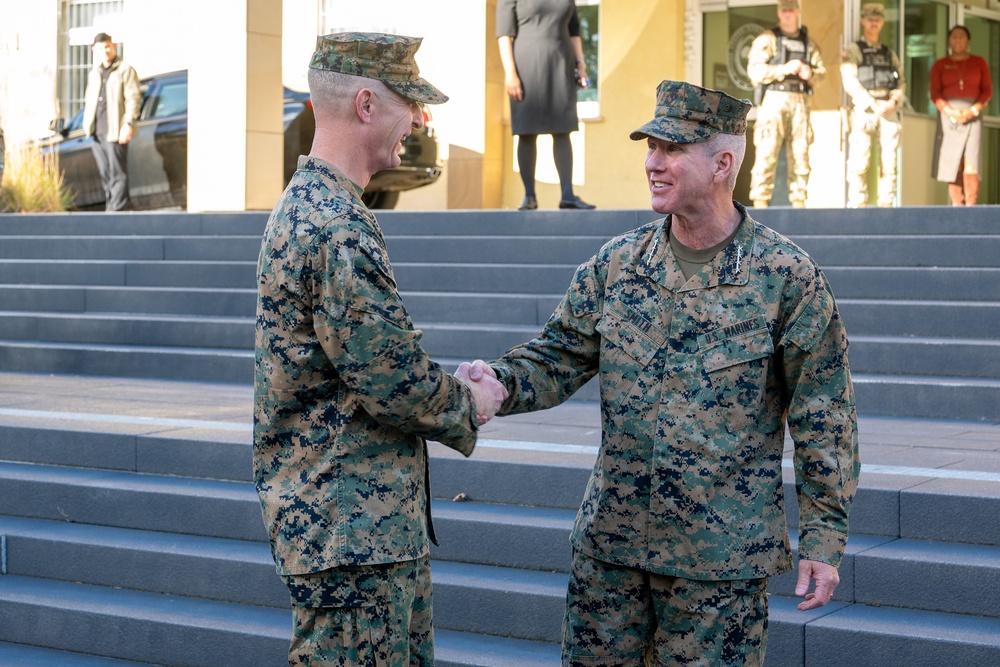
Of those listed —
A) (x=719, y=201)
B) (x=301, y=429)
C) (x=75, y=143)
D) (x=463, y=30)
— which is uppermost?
(x=463, y=30)

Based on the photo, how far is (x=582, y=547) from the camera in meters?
3.53

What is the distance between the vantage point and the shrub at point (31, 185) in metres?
15.6

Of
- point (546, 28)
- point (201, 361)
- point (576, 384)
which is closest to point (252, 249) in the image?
point (201, 361)

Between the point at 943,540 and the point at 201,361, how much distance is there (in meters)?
5.82

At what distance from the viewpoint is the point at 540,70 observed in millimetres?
11375

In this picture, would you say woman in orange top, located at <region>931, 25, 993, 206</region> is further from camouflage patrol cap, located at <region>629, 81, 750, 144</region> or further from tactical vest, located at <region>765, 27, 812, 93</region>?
camouflage patrol cap, located at <region>629, 81, 750, 144</region>

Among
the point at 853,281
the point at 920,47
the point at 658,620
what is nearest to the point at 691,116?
the point at 658,620

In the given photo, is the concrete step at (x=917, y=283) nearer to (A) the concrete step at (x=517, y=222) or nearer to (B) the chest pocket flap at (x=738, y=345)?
(A) the concrete step at (x=517, y=222)

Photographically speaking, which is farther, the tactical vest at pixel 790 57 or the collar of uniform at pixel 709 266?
the tactical vest at pixel 790 57

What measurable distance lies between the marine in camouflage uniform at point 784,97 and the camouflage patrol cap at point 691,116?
8.56 meters

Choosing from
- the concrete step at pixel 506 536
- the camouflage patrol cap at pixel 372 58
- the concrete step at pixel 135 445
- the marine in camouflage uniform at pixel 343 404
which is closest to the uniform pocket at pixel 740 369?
the marine in camouflage uniform at pixel 343 404

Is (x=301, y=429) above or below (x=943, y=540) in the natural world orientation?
above

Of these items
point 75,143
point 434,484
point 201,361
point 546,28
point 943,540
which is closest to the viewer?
point 943,540

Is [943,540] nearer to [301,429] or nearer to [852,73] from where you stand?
[301,429]
